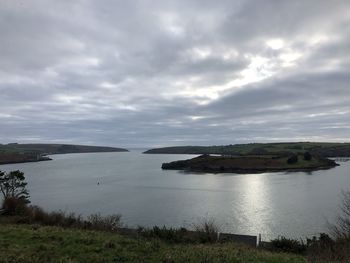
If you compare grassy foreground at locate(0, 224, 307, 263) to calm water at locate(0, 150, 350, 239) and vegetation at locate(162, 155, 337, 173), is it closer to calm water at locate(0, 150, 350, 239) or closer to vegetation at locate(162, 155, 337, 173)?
calm water at locate(0, 150, 350, 239)

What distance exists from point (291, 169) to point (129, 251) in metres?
114

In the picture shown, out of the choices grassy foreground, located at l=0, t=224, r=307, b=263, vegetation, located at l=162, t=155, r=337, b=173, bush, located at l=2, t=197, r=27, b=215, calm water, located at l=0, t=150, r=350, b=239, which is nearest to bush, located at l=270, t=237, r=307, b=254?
grassy foreground, located at l=0, t=224, r=307, b=263

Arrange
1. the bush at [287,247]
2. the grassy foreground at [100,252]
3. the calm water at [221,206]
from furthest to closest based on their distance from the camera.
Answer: the calm water at [221,206] → the bush at [287,247] → the grassy foreground at [100,252]

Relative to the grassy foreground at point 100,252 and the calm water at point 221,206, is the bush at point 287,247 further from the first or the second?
the calm water at point 221,206

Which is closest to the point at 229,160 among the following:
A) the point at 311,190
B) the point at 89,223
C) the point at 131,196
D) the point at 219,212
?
the point at 311,190

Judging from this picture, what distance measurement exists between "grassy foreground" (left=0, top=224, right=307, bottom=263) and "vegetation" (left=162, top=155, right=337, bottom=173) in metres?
110

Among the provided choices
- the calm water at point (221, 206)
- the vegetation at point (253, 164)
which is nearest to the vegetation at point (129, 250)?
the calm water at point (221, 206)

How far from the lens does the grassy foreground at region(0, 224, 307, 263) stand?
382 inches

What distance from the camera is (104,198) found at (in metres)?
58.4

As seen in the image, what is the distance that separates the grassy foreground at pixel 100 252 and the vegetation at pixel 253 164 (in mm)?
109505

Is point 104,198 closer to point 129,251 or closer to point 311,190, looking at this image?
point 311,190

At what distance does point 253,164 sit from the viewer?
126562 mm

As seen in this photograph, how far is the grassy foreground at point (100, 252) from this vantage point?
31.8 feet

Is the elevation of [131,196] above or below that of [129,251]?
below
